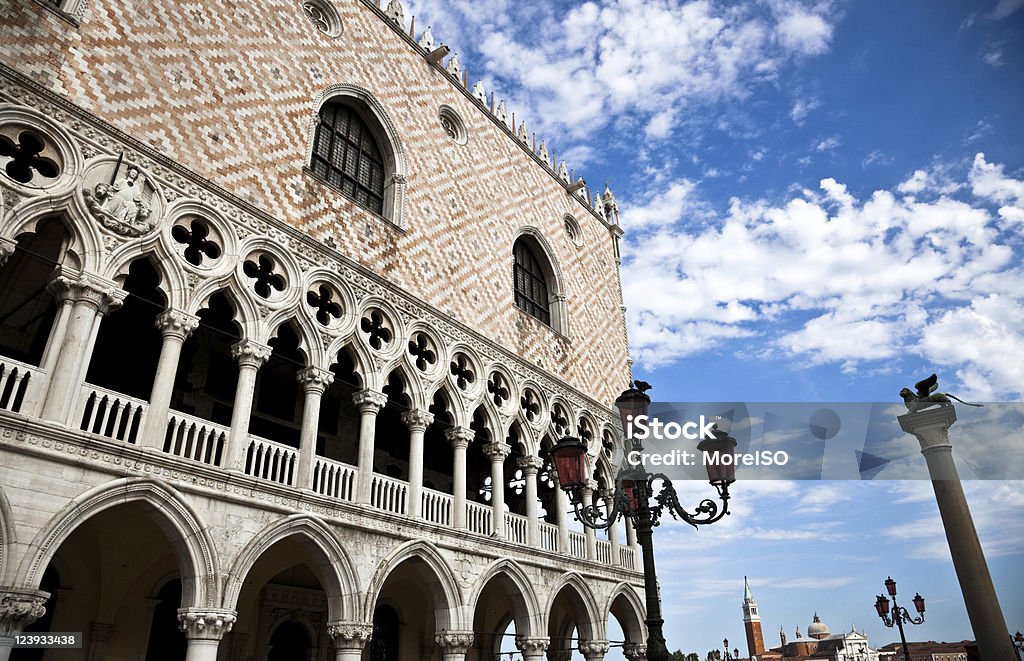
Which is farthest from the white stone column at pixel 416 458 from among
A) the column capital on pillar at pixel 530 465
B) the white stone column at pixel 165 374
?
the white stone column at pixel 165 374

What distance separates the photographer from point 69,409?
6.18 meters

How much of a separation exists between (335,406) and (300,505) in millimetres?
3441

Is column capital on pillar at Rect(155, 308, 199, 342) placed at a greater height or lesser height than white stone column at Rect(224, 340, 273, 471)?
greater

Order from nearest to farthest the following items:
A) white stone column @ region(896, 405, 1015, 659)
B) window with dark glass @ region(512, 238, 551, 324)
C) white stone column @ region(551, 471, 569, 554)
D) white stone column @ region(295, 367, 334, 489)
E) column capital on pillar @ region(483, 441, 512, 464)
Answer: white stone column @ region(896, 405, 1015, 659)
white stone column @ region(295, 367, 334, 489)
column capital on pillar @ region(483, 441, 512, 464)
white stone column @ region(551, 471, 569, 554)
window with dark glass @ region(512, 238, 551, 324)

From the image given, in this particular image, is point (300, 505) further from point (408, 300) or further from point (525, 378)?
point (525, 378)

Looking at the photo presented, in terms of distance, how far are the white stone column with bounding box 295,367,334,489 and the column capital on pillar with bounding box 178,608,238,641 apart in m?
1.62

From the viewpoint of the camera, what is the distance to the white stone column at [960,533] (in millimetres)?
7738

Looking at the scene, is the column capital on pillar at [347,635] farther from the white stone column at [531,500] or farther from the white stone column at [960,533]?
the white stone column at [960,533]

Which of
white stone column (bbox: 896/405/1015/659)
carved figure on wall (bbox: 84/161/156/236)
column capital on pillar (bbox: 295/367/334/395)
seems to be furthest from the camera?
column capital on pillar (bbox: 295/367/334/395)

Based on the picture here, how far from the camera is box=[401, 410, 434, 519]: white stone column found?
30.1 feet

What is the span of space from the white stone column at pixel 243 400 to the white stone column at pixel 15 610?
2.01 metres

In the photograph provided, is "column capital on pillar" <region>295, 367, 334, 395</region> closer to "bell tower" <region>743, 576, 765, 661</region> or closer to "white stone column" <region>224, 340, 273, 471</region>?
"white stone column" <region>224, 340, 273, 471</region>

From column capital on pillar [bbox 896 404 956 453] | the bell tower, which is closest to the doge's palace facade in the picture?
column capital on pillar [bbox 896 404 956 453]

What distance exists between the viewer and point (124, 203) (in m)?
7.15
